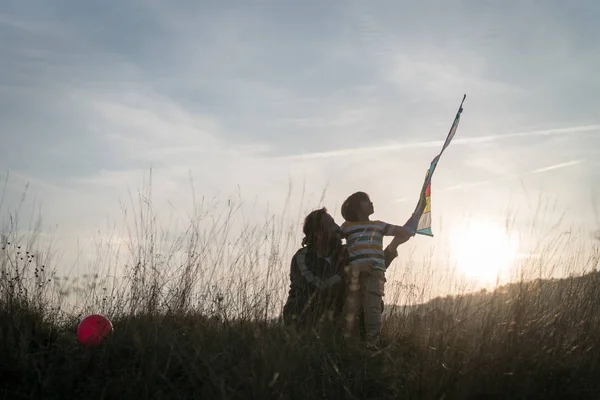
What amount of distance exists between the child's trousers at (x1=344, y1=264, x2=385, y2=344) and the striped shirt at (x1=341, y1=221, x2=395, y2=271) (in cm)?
7

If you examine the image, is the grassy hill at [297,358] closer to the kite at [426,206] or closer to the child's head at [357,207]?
the kite at [426,206]

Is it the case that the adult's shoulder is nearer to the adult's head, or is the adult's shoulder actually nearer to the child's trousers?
the adult's head

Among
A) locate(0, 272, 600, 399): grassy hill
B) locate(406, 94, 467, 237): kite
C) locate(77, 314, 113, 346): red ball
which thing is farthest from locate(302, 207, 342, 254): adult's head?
locate(77, 314, 113, 346): red ball

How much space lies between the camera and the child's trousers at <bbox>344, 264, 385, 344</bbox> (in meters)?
4.52

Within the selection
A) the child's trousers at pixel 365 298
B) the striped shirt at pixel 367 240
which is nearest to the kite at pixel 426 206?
the striped shirt at pixel 367 240

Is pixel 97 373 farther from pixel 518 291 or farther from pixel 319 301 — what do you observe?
pixel 518 291

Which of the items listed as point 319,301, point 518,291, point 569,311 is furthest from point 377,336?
point 569,311

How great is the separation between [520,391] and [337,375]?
993mm

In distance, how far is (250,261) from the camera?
5.23 m

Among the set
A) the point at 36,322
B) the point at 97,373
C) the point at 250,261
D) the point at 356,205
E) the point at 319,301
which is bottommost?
the point at 97,373

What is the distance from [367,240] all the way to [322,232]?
40cm

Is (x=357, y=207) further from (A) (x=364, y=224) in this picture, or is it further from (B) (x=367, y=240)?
(B) (x=367, y=240)

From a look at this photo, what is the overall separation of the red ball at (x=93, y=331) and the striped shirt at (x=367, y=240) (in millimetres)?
1932

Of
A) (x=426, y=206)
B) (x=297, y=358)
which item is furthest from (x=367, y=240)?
(x=297, y=358)
